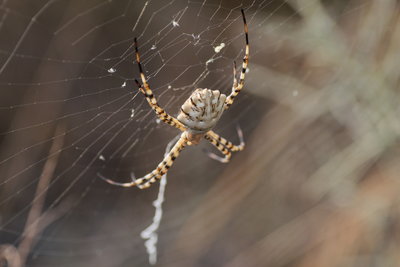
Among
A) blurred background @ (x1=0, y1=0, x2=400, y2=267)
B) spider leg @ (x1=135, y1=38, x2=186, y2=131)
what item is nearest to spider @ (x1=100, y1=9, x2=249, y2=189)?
Answer: spider leg @ (x1=135, y1=38, x2=186, y2=131)

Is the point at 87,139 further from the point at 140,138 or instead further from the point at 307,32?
the point at 307,32

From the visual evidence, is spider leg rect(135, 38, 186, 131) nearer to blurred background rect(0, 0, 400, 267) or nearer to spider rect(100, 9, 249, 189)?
spider rect(100, 9, 249, 189)

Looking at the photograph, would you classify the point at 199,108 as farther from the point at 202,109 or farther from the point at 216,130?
the point at 216,130

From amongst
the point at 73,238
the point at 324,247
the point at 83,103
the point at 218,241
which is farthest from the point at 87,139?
the point at 324,247

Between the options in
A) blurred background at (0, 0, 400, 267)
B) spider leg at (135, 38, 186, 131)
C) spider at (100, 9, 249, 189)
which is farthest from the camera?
blurred background at (0, 0, 400, 267)

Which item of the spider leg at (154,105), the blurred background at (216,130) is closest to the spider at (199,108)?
the spider leg at (154,105)
